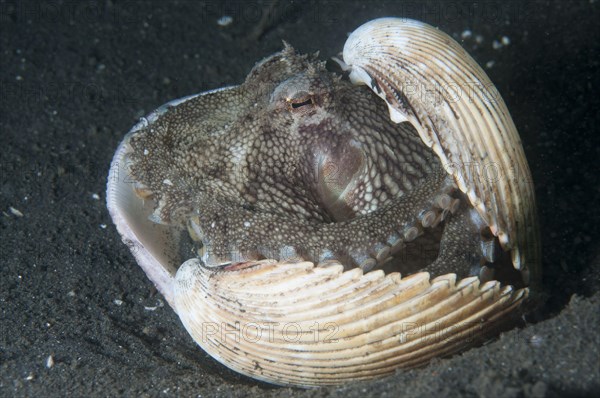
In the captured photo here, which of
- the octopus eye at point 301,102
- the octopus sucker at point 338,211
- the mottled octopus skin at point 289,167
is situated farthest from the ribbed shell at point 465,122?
the octopus eye at point 301,102

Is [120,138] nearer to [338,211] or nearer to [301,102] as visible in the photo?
[301,102]

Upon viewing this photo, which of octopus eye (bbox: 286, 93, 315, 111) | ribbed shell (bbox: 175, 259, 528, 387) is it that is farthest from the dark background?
octopus eye (bbox: 286, 93, 315, 111)

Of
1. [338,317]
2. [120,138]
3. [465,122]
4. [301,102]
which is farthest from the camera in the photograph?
[120,138]

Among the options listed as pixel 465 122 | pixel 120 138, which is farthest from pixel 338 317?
pixel 120 138

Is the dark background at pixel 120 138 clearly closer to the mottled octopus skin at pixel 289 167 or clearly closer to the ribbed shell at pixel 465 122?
the ribbed shell at pixel 465 122

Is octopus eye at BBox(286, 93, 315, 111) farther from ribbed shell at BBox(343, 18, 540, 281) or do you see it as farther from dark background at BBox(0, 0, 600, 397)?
dark background at BBox(0, 0, 600, 397)

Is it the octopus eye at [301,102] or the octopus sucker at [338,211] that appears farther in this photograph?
the octopus eye at [301,102]
